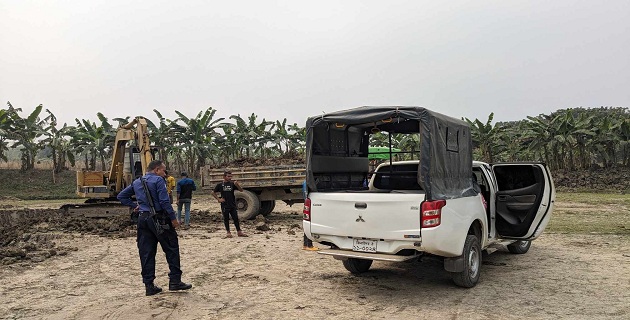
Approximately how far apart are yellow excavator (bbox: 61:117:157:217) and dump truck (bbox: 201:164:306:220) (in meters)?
2.32

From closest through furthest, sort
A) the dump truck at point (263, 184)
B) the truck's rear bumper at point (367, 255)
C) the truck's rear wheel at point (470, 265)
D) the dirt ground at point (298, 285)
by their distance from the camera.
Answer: the dirt ground at point (298, 285), the truck's rear bumper at point (367, 255), the truck's rear wheel at point (470, 265), the dump truck at point (263, 184)

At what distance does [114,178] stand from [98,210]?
3.60ft

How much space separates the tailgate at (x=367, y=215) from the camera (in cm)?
541

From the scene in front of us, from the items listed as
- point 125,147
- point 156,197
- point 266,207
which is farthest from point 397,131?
point 125,147

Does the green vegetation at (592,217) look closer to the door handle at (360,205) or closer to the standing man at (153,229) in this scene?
the door handle at (360,205)

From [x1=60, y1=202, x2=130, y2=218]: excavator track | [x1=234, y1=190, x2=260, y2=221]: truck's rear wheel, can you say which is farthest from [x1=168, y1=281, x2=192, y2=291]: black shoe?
[x1=60, y1=202, x2=130, y2=218]: excavator track

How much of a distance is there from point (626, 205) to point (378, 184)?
1473cm

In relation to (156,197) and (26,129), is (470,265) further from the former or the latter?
(26,129)

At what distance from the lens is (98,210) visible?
13.9 metres

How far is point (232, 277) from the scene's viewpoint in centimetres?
688

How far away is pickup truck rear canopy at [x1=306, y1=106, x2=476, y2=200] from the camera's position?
5.62m

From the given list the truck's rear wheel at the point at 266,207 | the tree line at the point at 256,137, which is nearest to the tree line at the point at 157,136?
the tree line at the point at 256,137

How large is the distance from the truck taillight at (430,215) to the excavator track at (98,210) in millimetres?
10792

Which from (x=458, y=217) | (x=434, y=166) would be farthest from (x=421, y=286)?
(x=434, y=166)
